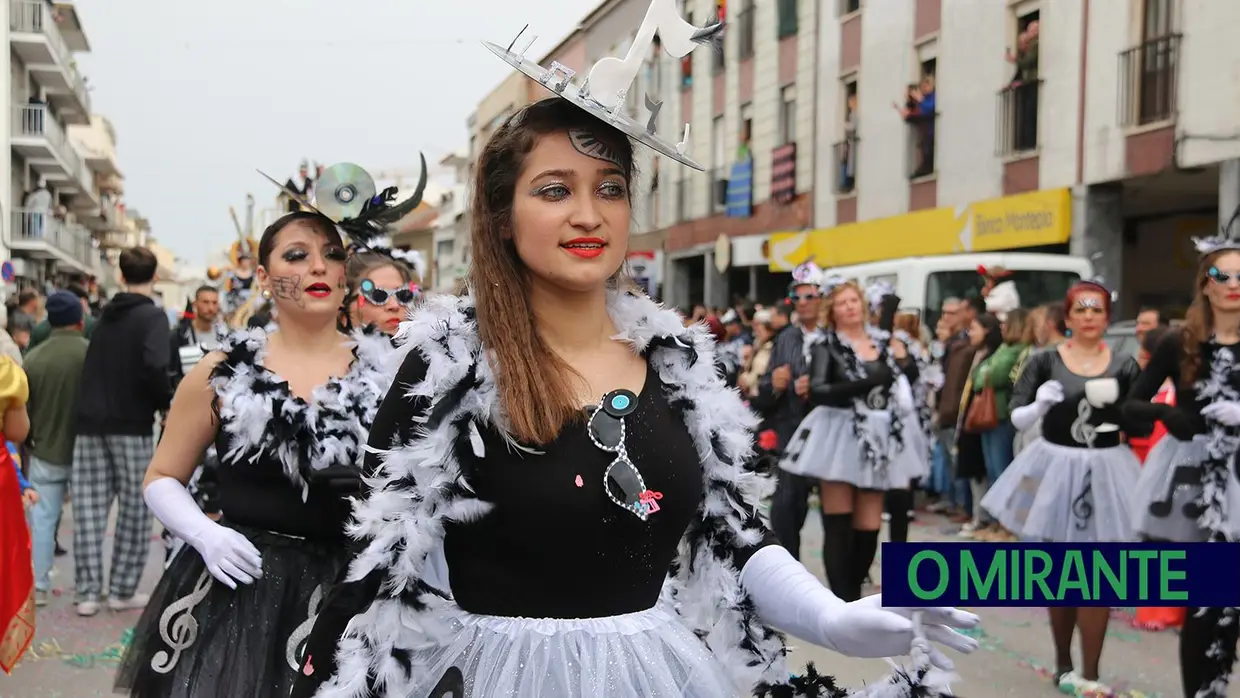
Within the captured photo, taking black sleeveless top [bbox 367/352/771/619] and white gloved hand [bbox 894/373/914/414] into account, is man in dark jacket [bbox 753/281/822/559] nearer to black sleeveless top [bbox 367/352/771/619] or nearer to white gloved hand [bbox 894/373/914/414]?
white gloved hand [bbox 894/373/914/414]

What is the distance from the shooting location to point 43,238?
1548 inches

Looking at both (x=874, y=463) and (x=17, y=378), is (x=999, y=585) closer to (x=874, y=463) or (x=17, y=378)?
(x=17, y=378)

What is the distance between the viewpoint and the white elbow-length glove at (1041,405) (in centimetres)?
599

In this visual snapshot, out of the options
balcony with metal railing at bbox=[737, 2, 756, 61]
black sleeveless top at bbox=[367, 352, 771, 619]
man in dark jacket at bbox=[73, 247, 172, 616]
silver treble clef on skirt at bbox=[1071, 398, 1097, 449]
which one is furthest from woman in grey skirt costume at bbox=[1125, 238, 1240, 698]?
balcony with metal railing at bbox=[737, 2, 756, 61]

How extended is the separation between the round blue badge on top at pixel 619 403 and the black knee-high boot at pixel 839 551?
492 cm

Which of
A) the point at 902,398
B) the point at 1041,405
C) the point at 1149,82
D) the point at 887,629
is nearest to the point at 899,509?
the point at 902,398

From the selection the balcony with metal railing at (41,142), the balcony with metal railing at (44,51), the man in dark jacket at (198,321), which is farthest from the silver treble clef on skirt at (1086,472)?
the balcony with metal railing at (41,142)

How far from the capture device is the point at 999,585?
1.59 meters

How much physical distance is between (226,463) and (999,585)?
99.7 inches

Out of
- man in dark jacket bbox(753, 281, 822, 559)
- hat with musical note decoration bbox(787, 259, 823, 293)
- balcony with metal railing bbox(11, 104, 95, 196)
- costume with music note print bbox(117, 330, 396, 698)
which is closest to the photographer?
costume with music note print bbox(117, 330, 396, 698)

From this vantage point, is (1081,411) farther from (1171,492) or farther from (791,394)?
(791,394)

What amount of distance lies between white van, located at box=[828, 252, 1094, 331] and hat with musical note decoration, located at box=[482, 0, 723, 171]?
11123 mm

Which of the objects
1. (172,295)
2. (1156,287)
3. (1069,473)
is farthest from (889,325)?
(172,295)

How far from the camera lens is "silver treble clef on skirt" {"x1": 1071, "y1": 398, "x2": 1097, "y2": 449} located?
5973 millimetres
